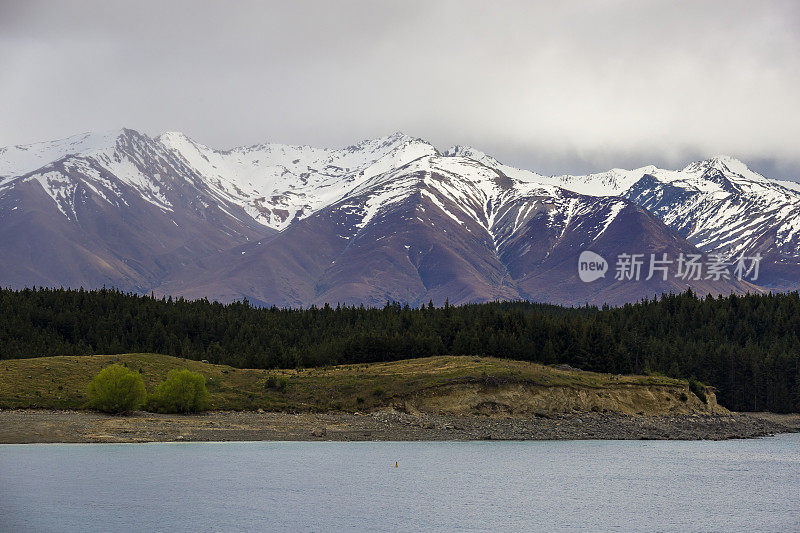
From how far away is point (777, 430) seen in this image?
524 ft

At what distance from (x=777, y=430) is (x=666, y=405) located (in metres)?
Result: 24.1

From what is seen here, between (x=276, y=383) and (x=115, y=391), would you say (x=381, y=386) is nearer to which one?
(x=276, y=383)

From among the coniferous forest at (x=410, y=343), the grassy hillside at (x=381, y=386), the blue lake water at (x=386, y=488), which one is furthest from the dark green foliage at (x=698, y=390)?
the blue lake water at (x=386, y=488)

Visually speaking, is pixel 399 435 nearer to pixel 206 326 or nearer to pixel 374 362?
pixel 374 362

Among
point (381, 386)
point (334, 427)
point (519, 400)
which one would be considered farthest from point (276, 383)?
point (519, 400)

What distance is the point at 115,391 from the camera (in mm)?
121625

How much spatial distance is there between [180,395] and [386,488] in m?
49.6

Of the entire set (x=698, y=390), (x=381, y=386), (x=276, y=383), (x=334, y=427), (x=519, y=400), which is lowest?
(x=334, y=427)

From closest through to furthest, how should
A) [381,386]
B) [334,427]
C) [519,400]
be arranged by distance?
[334,427] < [519,400] < [381,386]

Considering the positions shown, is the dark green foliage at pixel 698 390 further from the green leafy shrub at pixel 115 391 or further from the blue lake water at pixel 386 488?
the green leafy shrub at pixel 115 391

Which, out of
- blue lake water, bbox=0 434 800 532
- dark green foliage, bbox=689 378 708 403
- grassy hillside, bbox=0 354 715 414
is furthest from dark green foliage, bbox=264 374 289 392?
dark green foliage, bbox=689 378 708 403

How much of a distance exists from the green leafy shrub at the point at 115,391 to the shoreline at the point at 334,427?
1.63 meters

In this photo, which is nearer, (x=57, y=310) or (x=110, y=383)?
(x=110, y=383)

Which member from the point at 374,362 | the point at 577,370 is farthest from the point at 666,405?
the point at 374,362
